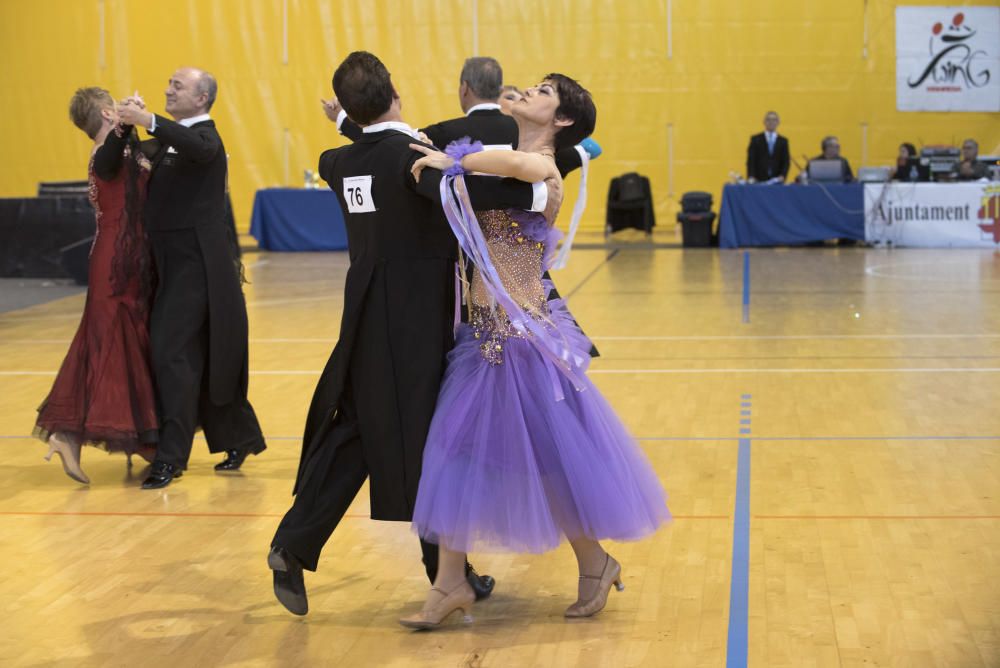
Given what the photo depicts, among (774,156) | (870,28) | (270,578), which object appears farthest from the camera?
(870,28)

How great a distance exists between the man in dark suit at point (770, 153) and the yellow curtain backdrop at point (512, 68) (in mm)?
2161

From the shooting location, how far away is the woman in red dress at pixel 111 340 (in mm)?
5270

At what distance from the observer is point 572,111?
11.7ft

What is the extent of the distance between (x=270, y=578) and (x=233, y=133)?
15.8 metres

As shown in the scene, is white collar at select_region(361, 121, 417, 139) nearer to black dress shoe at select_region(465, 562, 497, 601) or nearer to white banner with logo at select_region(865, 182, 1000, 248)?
black dress shoe at select_region(465, 562, 497, 601)

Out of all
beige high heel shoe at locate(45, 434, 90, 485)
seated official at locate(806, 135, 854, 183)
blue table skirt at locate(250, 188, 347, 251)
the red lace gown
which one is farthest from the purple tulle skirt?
blue table skirt at locate(250, 188, 347, 251)

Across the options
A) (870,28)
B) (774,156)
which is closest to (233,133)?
(774,156)

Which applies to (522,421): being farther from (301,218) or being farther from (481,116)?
(301,218)

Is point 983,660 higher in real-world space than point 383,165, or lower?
lower

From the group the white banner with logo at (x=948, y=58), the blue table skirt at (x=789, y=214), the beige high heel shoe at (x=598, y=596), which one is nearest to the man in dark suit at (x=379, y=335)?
the beige high heel shoe at (x=598, y=596)

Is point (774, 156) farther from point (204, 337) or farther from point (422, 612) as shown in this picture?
point (422, 612)

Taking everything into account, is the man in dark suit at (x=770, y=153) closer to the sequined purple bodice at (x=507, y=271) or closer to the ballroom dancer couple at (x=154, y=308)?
the ballroom dancer couple at (x=154, y=308)

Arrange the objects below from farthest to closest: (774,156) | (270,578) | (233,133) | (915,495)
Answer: (233,133), (774,156), (915,495), (270,578)

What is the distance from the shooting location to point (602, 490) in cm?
348
